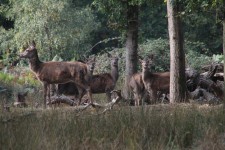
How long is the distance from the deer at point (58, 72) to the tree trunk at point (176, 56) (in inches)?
117

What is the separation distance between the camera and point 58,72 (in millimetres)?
18500

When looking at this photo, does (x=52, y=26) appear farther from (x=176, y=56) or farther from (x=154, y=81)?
(x=176, y=56)

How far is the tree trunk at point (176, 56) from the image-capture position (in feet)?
53.9

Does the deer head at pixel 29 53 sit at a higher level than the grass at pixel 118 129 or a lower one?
higher

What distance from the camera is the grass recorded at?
9.95m

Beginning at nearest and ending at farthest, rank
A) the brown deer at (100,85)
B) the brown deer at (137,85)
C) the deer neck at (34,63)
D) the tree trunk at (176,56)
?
the tree trunk at (176,56) < the deer neck at (34,63) < the brown deer at (137,85) < the brown deer at (100,85)

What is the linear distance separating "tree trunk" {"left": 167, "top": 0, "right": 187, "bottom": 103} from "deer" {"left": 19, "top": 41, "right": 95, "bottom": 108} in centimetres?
297

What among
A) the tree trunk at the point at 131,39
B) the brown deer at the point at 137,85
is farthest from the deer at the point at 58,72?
the tree trunk at the point at 131,39

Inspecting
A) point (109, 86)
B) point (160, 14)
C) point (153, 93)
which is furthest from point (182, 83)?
point (160, 14)

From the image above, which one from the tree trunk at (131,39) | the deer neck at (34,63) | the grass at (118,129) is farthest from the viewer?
the tree trunk at (131,39)

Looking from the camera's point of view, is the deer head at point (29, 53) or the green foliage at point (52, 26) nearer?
the deer head at point (29, 53)

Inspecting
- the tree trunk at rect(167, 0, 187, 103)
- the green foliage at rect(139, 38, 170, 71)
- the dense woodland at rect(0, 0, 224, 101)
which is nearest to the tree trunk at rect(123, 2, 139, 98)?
the dense woodland at rect(0, 0, 224, 101)

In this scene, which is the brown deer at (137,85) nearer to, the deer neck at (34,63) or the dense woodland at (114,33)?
the dense woodland at (114,33)

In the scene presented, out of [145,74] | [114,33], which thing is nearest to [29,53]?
[145,74]
